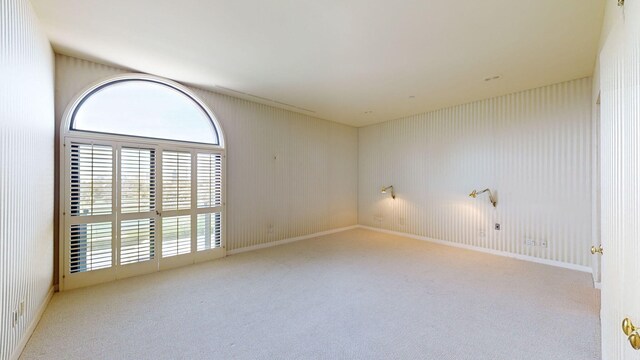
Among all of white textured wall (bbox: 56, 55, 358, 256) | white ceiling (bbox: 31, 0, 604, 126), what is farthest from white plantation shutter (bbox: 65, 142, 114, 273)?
white ceiling (bbox: 31, 0, 604, 126)

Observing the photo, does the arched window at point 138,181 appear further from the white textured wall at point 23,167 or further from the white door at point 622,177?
the white door at point 622,177

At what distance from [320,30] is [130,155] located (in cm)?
300

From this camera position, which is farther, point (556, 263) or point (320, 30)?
point (556, 263)

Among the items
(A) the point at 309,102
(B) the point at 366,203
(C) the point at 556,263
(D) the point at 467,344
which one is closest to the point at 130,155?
(A) the point at 309,102

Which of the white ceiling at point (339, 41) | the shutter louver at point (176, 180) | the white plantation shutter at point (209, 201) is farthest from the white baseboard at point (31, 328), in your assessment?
the white ceiling at point (339, 41)

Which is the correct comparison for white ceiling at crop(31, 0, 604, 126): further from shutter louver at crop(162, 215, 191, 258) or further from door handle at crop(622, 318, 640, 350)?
door handle at crop(622, 318, 640, 350)

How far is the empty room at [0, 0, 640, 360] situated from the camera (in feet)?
6.32

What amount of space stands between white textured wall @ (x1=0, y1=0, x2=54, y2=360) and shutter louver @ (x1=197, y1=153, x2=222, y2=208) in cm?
167

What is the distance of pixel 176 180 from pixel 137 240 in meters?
0.97

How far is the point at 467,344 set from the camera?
6.68ft

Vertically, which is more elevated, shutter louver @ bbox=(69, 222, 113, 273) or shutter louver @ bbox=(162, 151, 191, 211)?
shutter louver @ bbox=(162, 151, 191, 211)

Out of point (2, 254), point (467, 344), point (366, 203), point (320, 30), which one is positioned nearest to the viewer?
point (2, 254)

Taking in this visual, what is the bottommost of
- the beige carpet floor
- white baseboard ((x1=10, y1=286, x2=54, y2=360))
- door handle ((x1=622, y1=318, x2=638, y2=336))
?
the beige carpet floor

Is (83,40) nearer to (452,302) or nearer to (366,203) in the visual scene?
(452,302)
